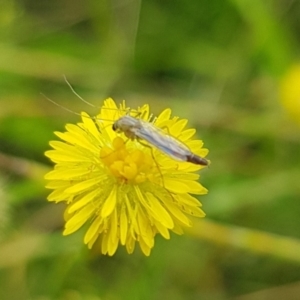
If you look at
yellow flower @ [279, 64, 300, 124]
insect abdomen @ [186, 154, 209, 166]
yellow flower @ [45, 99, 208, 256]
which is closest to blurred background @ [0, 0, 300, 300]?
yellow flower @ [279, 64, 300, 124]

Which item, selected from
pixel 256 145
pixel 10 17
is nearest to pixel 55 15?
pixel 10 17

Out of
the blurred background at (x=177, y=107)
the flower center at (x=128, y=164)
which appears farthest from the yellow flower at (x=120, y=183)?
the blurred background at (x=177, y=107)

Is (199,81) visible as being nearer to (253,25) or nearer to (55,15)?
(253,25)

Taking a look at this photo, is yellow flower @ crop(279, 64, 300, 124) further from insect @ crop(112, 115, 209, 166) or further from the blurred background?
insect @ crop(112, 115, 209, 166)

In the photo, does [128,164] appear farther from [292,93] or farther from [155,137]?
[292,93]

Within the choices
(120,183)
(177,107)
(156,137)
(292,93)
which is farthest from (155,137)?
(177,107)
